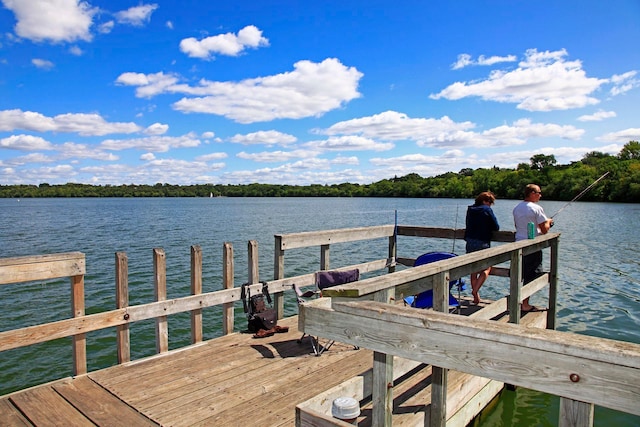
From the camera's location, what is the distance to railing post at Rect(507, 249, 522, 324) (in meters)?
4.93

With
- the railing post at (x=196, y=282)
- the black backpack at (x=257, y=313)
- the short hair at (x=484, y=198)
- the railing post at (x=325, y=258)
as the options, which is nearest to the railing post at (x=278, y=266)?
the black backpack at (x=257, y=313)

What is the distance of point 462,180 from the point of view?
375 feet

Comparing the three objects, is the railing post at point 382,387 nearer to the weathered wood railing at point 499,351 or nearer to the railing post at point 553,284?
the weathered wood railing at point 499,351

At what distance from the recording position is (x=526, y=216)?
644cm

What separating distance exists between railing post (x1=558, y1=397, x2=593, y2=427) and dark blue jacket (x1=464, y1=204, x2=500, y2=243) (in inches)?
201

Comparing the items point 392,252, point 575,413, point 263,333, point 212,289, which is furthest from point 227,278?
point 212,289

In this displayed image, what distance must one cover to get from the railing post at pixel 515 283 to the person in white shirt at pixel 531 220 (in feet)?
5.35

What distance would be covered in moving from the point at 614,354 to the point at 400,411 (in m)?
2.27

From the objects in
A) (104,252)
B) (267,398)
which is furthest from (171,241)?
(267,398)

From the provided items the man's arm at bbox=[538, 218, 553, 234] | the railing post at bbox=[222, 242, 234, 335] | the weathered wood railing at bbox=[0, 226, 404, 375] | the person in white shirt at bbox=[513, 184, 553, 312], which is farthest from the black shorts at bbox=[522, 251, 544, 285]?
the railing post at bbox=[222, 242, 234, 335]

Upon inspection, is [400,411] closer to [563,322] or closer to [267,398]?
[267,398]

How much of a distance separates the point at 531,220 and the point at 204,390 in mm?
4882

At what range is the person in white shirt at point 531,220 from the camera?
636 cm

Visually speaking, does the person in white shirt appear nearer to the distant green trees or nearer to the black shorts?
the black shorts
